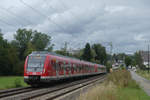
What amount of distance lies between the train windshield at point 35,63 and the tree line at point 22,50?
91.0 ft

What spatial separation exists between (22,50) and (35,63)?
63300 mm

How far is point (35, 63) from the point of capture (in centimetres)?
1962

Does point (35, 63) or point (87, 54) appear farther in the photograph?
point (87, 54)

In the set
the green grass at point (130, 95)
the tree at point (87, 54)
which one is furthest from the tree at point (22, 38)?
the green grass at point (130, 95)

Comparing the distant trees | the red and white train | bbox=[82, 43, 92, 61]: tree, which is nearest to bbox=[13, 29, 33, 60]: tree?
bbox=[82, 43, 92, 61]: tree

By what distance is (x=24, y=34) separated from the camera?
84.8 m

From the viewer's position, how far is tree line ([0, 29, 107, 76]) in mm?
60469

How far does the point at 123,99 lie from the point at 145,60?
110m

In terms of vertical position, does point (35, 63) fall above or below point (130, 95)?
above

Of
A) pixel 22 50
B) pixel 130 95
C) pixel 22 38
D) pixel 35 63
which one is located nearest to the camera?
pixel 130 95

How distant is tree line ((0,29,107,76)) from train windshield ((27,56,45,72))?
2773 centimetres

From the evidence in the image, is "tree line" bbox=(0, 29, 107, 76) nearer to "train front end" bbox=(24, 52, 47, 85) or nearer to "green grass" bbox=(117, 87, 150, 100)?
"train front end" bbox=(24, 52, 47, 85)

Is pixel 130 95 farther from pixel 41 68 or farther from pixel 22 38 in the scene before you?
pixel 22 38

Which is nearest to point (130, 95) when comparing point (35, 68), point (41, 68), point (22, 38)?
point (41, 68)
